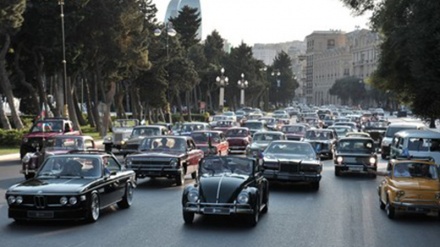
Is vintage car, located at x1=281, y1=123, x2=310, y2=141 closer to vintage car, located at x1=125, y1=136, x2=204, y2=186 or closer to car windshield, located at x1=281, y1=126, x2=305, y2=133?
car windshield, located at x1=281, y1=126, x2=305, y2=133

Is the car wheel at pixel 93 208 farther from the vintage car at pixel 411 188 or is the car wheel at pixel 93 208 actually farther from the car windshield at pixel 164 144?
the car windshield at pixel 164 144

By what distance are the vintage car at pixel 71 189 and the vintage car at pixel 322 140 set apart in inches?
727

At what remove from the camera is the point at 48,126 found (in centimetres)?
3183

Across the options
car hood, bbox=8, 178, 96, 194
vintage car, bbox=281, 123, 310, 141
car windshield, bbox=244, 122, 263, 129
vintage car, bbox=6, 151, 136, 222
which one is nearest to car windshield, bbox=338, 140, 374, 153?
vintage car, bbox=281, 123, 310, 141

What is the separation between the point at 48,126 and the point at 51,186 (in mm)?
19305

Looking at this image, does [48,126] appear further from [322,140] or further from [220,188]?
[220,188]

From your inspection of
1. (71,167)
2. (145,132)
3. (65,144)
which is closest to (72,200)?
(71,167)

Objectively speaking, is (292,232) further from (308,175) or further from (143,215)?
(308,175)

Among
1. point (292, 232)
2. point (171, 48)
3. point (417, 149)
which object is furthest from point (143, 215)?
point (171, 48)

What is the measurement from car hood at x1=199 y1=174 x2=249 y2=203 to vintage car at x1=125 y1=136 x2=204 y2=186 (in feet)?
22.3

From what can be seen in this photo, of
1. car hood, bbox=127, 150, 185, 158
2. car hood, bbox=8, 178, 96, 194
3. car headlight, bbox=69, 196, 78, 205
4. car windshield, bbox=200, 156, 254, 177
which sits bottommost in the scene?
car headlight, bbox=69, 196, 78, 205

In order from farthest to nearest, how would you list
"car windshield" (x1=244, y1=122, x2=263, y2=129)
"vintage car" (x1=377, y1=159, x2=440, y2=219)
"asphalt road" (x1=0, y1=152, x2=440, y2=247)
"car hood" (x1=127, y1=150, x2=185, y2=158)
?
"car windshield" (x1=244, y1=122, x2=263, y2=129) → "car hood" (x1=127, y1=150, x2=185, y2=158) → "vintage car" (x1=377, y1=159, x2=440, y2=219) → "asphalt road" (x1=0, y1=152, x2=440, y2=247)

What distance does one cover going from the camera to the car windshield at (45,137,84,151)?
897 inches

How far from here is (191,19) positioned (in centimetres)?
10800
